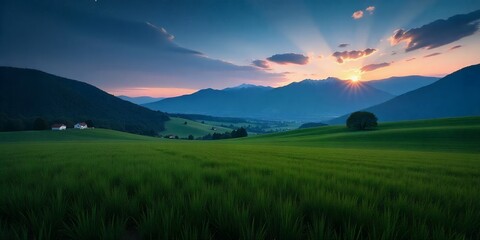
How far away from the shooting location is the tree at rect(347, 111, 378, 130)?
74250mm

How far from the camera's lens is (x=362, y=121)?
7450cm

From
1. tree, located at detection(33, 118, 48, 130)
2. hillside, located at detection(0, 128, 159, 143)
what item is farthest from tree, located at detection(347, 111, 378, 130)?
tree, located at detection(33, 118, 48, 130)

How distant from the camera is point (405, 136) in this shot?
5009cm

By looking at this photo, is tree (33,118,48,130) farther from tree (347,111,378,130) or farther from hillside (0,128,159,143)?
tree (347,111,378,130)

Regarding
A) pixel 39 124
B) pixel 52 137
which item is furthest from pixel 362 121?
pixel 39 124

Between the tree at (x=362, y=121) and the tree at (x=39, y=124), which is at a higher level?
the tree at (x=362, y=121)

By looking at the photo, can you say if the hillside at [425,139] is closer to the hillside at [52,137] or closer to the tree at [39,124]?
the hillside at [52,137]

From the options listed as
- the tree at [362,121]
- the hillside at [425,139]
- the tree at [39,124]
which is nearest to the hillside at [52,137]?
the tree at [39,124]

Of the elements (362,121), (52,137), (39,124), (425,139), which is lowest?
(52,137)

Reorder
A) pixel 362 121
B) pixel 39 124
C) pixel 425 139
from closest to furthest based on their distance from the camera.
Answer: pixel 425 139 < pixel 362 121 < pixel 39 124

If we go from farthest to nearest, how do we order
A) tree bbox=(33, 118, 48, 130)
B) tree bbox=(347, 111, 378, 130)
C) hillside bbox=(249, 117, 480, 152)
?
tree bbox=(33, 118, 48, 130), tree bbox=(347, 111, 378, 130), hillside bbox=(249, 117, 480, 152)

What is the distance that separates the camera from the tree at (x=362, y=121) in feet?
244

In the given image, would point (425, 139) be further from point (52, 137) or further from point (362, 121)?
point (52, 137)

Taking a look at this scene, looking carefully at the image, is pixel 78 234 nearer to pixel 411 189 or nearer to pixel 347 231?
pixel 347 231
